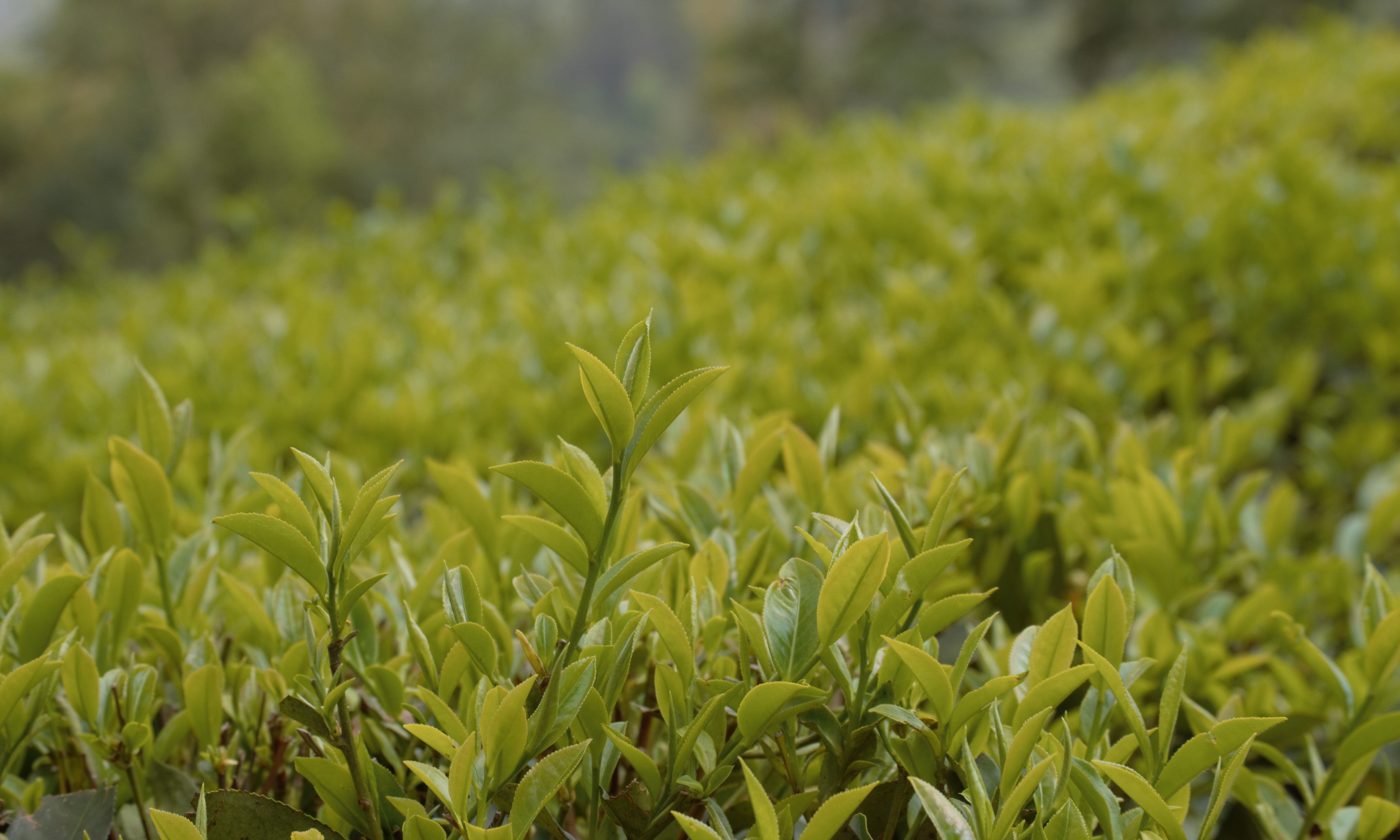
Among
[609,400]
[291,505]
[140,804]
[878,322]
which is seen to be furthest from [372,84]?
[609,400]

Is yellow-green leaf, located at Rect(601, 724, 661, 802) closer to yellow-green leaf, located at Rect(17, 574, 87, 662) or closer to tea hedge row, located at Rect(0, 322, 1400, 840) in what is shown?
tea hedge row, located at Rect(0, 322, 1400, 840)

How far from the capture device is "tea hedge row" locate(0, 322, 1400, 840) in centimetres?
74

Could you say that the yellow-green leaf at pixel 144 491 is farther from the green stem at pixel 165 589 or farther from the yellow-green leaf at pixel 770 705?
the yellow-green leaf at pixel 770 705

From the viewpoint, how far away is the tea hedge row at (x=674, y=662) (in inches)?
29.1

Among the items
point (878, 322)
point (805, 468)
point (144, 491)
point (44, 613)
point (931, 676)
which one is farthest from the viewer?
point (878, 322)

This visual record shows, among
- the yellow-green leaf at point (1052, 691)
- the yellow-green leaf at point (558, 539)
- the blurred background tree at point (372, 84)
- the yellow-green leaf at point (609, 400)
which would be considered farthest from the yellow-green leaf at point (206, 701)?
the blurred background tree at point (372, 84)

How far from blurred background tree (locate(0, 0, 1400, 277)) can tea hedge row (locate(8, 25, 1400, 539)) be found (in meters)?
22.4

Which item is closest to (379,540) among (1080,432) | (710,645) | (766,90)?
(710,645)

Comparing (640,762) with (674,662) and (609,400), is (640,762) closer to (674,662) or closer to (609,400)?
(674,662)

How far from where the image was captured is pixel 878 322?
92.8 inches

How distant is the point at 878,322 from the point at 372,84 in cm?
4073

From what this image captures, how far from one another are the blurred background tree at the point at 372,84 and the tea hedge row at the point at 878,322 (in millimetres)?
22365

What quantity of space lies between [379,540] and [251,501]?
0.16m

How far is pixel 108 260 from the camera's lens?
504 centimetres
